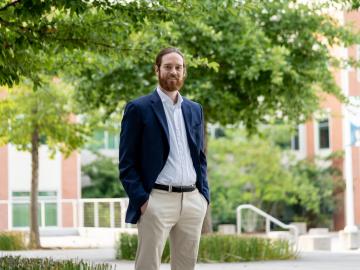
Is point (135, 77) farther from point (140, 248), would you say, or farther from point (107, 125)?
point (140, 248)

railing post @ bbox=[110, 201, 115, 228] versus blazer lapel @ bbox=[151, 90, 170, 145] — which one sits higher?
blazer lapel @ bbox=[151, 90, 170, 145]

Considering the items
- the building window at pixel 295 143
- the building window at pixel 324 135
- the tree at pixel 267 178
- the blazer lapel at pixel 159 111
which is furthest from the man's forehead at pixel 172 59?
the building window at pixel 295 143

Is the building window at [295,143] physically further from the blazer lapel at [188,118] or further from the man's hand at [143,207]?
the man's hand at [143,207]

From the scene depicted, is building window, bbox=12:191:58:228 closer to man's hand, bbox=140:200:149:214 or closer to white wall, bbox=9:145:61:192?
white wall, bbox=9:145:61:192

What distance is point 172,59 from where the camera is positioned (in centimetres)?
603

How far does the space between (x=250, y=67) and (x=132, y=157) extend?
11.7 meters

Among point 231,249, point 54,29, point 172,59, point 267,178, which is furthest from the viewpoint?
point 267,178

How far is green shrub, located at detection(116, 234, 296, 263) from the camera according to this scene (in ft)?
53.0

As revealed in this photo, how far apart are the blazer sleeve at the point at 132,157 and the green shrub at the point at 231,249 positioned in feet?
32.1

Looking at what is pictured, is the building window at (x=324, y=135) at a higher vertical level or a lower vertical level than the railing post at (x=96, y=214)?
higher

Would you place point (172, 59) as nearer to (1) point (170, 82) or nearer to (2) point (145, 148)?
(1) point (170, 82)

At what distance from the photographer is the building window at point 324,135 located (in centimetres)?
4934

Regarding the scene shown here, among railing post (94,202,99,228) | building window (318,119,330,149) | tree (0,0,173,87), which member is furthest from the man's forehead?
building window (318,119,330,149)

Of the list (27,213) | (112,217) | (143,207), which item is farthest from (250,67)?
(27,213)
